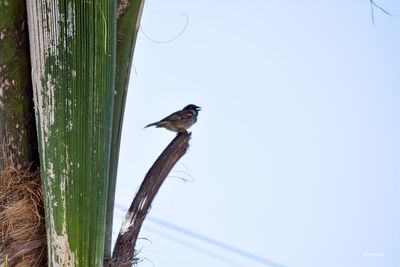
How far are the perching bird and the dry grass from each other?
3.07 meters

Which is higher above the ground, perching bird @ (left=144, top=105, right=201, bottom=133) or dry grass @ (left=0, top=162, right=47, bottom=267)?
perching bird @ (left=144, top=105, right=201, bottom=133)

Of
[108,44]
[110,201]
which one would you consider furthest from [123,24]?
[110,201]

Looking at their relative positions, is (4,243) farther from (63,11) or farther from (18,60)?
(63,11)

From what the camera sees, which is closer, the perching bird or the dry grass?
the dry grass

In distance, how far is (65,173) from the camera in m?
1.14

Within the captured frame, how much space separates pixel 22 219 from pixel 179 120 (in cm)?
331

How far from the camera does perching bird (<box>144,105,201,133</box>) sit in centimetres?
452

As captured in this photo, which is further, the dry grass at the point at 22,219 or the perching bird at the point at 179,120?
the perching bird at the point at 179,120

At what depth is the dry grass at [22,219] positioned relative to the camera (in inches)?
48.6

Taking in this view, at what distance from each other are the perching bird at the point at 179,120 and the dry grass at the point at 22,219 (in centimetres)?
307

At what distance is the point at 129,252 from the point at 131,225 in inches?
3.4

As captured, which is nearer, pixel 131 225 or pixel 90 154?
pixel 90 154

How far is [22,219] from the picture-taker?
127 centimetres

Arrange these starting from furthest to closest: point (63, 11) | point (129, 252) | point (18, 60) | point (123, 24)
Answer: point (129, 252) < point (123, 24) < point (18, 60) < point (63, 11)
